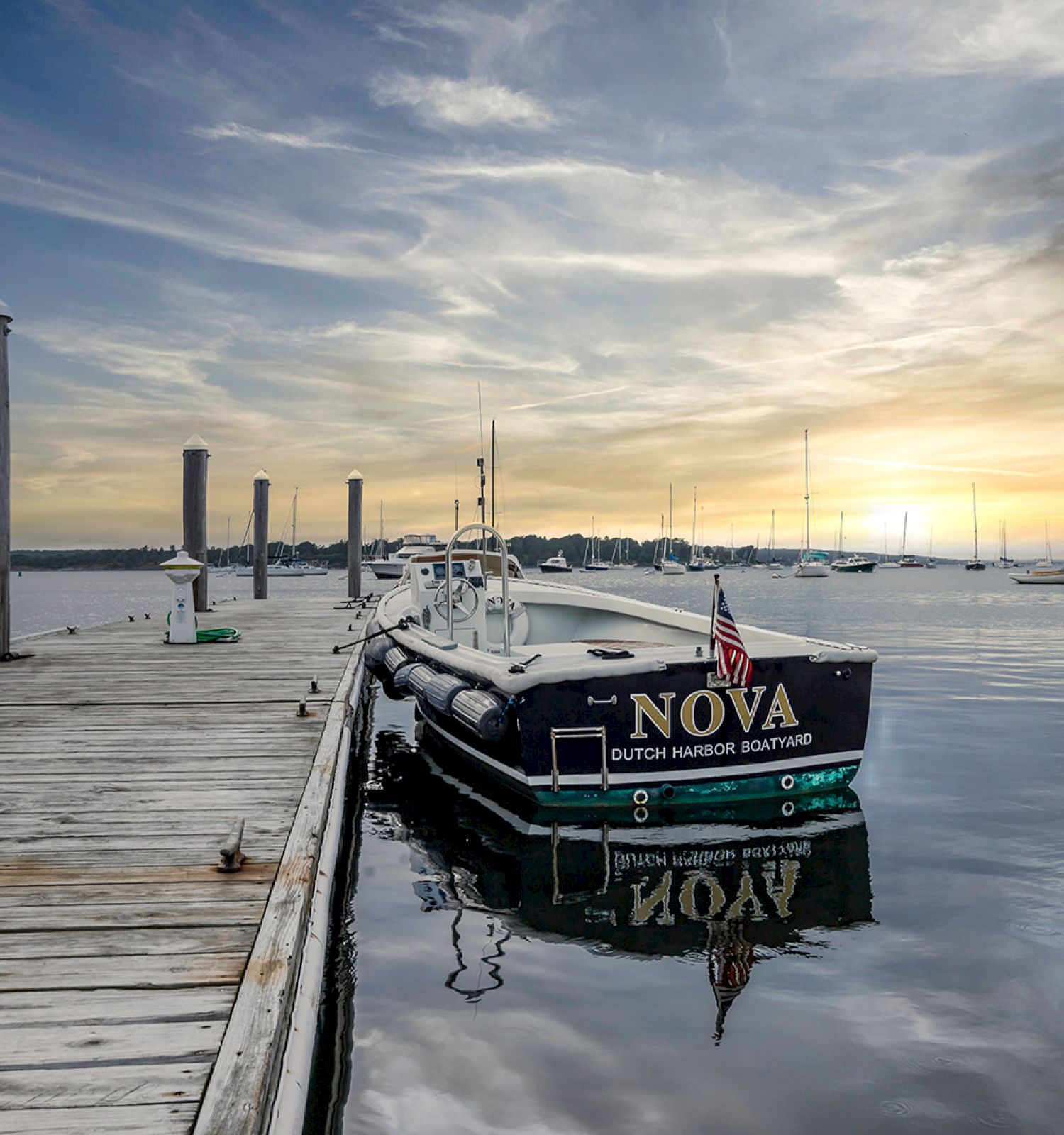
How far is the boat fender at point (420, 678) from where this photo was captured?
A: 7777mm

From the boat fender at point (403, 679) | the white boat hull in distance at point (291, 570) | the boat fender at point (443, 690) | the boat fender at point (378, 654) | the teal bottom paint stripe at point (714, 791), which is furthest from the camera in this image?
the white boat hull in distance at point (291, 570)

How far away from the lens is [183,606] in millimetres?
11797

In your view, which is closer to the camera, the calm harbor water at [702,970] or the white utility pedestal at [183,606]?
the calm harbor water at [702,970]

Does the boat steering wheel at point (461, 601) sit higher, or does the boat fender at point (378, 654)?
the boat steering wheel at point (461, 601)

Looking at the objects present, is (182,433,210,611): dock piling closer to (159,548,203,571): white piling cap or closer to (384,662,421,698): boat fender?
(159,548,203,571): white piling cap

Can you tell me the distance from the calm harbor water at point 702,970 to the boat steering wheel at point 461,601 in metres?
1.72

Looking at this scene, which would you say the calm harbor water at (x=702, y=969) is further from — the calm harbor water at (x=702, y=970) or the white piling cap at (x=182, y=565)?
the white piling cap at (x=182, y=565)

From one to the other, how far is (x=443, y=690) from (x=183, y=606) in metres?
6.20

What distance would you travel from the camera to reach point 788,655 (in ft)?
20.9

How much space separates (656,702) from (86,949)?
3871 mm

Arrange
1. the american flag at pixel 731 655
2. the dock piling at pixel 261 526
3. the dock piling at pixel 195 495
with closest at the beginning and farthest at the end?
the american flag at pixel 731 655 < the dock piling at pixel 195 495 < the dock piling at pixel 261 526

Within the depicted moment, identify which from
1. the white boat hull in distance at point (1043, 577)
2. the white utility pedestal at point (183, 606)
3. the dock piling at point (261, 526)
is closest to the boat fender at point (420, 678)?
the white utility pedestal at point (183, 606)

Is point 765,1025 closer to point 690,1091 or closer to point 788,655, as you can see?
point 690,1091

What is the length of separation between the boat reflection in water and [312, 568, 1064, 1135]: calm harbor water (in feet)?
0.07
